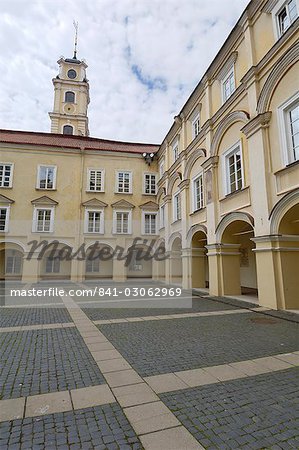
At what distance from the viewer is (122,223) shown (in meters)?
23.6

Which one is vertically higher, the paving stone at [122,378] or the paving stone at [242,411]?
the paving stone at [122,378]

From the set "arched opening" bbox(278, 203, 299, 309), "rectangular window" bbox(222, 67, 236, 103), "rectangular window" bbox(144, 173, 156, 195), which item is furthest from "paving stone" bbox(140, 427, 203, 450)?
"rectangular window" bbox(144, 173, 156, 195)

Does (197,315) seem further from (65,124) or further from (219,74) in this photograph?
(65,124)

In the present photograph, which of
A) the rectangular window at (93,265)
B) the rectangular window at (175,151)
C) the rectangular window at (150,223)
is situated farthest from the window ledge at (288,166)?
the rectangular window at (93,265)

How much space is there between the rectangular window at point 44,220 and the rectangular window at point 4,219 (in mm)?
2208

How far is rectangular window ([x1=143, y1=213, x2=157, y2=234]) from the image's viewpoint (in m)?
23.9

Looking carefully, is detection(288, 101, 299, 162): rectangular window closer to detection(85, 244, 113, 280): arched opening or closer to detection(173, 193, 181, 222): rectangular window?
detection(173, 193, 181, 222): rectangular window

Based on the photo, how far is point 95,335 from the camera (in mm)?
6594

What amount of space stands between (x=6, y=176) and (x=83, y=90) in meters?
24.7

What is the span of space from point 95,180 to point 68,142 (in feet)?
14.5

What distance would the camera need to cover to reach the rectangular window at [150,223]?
23875 millimetres

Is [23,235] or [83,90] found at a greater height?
[83,90]

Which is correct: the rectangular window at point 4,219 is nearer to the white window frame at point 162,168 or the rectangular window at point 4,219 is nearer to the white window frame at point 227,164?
the white window frame at point 162,168

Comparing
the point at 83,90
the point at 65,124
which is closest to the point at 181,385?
the point at 65,124
